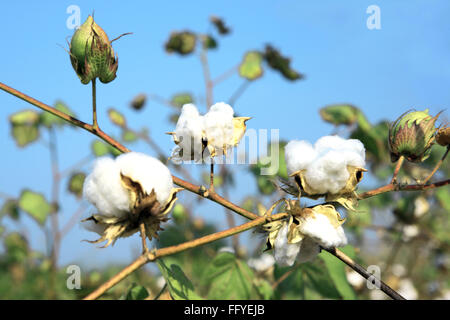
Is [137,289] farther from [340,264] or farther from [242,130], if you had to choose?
[340,264]

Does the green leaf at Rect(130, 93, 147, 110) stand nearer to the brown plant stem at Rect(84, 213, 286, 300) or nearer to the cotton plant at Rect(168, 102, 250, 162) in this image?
the cotton plant at Rect(168, 102, 250, 162)

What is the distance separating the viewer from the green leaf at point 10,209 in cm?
316

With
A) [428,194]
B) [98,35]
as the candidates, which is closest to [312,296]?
[98,35]

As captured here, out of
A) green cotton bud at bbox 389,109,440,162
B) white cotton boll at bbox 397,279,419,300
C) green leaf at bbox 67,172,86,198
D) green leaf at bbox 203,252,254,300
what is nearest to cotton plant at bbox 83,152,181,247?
green cotton bud at bbox 389,109,440,162

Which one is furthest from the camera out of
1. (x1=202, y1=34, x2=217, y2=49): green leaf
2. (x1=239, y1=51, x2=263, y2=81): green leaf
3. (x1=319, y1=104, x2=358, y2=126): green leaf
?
(x1=202, y1=34, x2=217, y2=49): green leaf

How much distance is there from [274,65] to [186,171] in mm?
839

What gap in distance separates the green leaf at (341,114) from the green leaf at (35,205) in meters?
1.88

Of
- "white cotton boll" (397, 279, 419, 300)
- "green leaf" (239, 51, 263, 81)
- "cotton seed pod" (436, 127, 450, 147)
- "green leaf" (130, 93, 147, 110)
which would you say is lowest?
"white cotton boll" (397, 279, 419, 300)

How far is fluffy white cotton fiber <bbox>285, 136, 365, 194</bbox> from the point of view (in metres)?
0.79

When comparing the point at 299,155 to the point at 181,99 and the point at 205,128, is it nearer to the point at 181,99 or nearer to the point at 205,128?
the point at 205,128

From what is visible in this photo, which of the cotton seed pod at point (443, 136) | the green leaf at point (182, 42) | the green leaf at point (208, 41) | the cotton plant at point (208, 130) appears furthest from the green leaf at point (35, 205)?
the cotton seed pod at point (443, 136)

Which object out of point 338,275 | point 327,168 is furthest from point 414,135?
point 338,275

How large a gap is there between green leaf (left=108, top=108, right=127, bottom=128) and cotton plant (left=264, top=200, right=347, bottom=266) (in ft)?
7.15

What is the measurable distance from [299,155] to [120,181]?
0.34 meters
